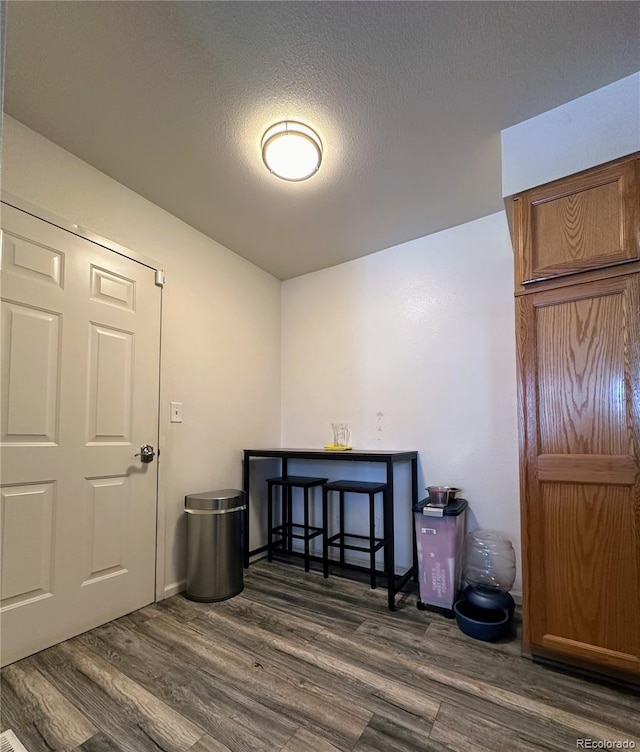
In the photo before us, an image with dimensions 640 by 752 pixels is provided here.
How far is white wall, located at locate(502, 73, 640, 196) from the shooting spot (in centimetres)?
173

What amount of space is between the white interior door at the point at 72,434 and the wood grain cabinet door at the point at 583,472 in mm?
2149

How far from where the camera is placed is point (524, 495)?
6.08 ft

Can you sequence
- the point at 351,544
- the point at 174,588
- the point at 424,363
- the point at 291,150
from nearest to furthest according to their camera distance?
the point at 291,150, the point at 174,588, the point at 424,363, the point at 351,544

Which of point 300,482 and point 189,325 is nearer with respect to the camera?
point 189,325

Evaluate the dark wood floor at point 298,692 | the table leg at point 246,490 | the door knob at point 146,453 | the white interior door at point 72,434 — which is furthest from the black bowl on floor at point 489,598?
the door knob at point 146,453

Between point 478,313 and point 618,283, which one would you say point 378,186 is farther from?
point 618,283

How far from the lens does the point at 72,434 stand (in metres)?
2.09

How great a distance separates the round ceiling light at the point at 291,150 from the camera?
77.5 inches

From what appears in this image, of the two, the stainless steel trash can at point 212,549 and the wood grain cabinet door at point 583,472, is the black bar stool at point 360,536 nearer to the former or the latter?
the stainless steel trash can at point 212,549

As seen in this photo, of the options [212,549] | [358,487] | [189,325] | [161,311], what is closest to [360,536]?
[358,487]

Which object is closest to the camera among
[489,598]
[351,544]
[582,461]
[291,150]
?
[582,461]

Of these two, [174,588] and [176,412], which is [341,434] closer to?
[176,412]

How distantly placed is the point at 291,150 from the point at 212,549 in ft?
7.73

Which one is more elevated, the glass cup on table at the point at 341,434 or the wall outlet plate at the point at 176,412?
the wall outlet plate at the point at 176,412
